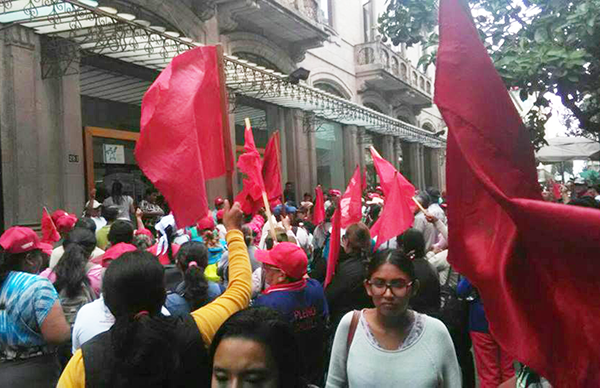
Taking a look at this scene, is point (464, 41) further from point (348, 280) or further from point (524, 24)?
point (524, 24)

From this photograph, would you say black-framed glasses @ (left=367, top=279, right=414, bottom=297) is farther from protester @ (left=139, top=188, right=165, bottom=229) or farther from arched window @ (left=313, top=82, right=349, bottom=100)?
arched window @ (left=313, top=82, right=349, bottom=100)

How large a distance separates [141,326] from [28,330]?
1714mm

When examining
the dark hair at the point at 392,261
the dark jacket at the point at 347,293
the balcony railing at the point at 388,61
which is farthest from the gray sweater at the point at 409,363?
the balcony railing at the point at 388,61

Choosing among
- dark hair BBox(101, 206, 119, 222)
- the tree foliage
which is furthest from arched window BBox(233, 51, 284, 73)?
dark hair BBox(101, 206, 119, 222)

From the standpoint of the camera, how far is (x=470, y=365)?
4.53 m

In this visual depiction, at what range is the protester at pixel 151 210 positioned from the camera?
985cm

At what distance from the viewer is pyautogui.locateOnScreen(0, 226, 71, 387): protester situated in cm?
325

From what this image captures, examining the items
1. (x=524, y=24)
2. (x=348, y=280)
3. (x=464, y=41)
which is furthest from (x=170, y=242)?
(x=464, y=41)

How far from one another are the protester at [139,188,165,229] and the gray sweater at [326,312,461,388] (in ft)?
24.5

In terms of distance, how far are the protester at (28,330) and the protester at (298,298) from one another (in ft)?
3.88

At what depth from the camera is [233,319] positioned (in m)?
1.90

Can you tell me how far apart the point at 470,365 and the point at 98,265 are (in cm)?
281

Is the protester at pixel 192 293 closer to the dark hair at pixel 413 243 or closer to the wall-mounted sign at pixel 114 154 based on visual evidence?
the dark hair at pixel 413 243

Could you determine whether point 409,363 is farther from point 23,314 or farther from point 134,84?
point 134,84
